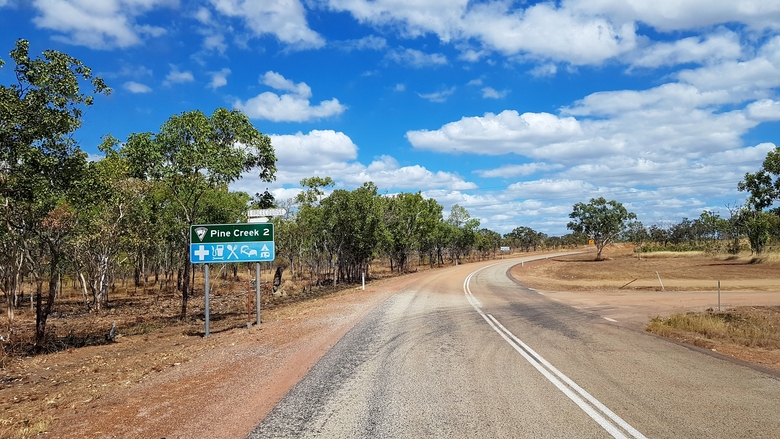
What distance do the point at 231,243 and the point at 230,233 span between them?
13.5 inches

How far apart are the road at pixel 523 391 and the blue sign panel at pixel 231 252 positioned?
5650 mm

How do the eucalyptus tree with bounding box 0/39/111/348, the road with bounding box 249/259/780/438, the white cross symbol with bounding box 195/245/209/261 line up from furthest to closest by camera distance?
the white cross symbol with bounding box 195/245/209/261
the eucalyptus tree with bounding box 0/39/111/348
the road with bounding box 249/259/780/438

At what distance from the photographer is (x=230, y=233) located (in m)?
16.3

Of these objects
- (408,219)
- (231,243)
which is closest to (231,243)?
(231,243)

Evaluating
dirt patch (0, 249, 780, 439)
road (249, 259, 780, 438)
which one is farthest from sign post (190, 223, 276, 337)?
road (249, 259, 780, 438)

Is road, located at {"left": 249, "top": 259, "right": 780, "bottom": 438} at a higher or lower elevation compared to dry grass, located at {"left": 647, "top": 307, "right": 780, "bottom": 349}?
higher

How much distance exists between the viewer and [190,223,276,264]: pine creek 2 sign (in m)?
15.9

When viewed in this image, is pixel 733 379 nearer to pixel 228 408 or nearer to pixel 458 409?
pixel 458 409

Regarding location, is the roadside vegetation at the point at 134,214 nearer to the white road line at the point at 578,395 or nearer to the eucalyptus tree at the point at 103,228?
the eucalyptus tree at the point at 103,228

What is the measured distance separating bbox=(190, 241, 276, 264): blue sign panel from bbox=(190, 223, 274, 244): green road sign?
0.14 meters

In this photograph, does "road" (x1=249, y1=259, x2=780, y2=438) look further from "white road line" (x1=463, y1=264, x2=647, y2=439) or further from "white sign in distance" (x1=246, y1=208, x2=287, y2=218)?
"white sign in distance" (x1=246, y1=208, x2=287, y2=218)

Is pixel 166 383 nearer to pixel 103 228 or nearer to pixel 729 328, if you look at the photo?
pixel 729 328

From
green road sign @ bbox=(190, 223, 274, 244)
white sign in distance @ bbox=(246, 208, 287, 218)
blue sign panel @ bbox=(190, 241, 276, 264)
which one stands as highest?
white sign in distance @ bbox=(246, 208, 287, 218)

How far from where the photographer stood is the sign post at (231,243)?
15.9 metres
